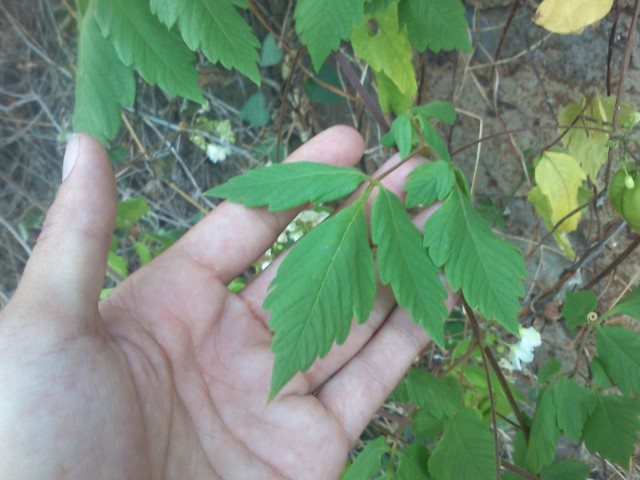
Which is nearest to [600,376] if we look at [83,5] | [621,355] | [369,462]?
[621,355]

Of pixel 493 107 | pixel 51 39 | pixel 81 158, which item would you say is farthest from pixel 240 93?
pixel 81 158

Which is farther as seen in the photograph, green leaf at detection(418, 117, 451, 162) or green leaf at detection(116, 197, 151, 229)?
green leaf at detection(116, 197, 151, 229)

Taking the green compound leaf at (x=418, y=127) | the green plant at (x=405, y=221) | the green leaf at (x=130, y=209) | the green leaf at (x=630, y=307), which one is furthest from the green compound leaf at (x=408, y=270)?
the green leaf at (x=130, y=209)

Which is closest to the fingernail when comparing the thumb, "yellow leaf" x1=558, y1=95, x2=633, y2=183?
the thumb

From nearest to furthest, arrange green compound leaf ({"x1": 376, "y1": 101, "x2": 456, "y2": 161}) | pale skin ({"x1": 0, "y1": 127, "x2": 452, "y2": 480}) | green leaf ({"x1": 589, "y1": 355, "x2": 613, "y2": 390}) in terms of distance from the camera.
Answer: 1. pale skin ({"x1": 0, "y1": 127, "x2": 452, "y2": 480})
2. green compound leaf ({"x1": 376, "y1": 101, "x2": 456, "y2": 161})
3. green leaf ({"x1": 589, "y1": 355, "x2": 613, "y2": 390})

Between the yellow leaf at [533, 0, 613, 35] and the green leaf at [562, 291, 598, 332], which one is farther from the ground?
the yellow leaf at [533, 0, 613, 35]

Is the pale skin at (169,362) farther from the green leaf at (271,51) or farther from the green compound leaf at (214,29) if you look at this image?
the green leaf at (271,51)

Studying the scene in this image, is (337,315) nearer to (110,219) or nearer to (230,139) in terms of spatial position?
(110,219)

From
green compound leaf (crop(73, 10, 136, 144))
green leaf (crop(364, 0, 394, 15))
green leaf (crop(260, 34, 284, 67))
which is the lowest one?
green leaf (crop(260, 34, 284, 67))

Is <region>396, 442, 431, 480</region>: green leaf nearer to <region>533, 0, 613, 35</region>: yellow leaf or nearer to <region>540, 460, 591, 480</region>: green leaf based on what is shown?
<region>540, 460, 591, 480</region>: green leaf
